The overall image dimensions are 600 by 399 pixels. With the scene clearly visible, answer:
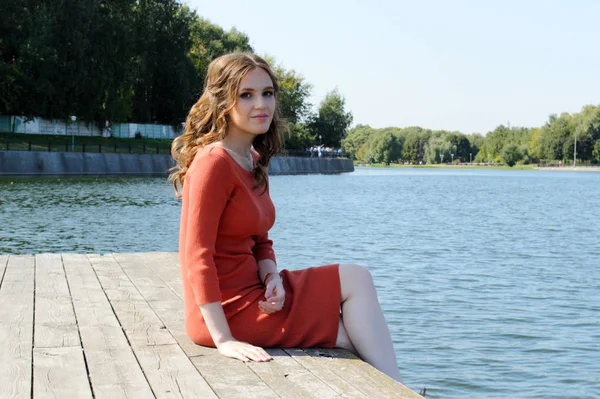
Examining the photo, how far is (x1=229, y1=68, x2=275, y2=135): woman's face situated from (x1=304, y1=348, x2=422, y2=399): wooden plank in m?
1.06

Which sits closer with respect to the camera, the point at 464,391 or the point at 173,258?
the point at 464,391

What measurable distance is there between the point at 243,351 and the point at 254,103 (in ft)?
3.63

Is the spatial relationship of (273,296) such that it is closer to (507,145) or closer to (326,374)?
(326,374)

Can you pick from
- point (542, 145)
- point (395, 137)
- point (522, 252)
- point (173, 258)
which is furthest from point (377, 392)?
point (395, 137)

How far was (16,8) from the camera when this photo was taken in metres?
47.5

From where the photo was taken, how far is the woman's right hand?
362cm

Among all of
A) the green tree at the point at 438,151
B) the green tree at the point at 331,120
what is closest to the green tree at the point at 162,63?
the green tree at the point at 331,120

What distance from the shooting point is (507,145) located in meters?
158

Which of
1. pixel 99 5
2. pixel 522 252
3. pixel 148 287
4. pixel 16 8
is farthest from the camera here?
pixel 99 5

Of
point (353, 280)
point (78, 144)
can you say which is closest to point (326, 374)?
point (353, 280)

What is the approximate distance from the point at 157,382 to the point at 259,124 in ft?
4.05

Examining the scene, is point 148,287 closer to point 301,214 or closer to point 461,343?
point 461,343

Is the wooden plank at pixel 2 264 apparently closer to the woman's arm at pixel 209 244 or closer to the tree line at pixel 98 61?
the woman's arm at pixel 209 244

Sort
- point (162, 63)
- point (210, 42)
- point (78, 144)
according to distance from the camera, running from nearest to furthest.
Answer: point (78, 144), point (162, 63), point (210, 42)
